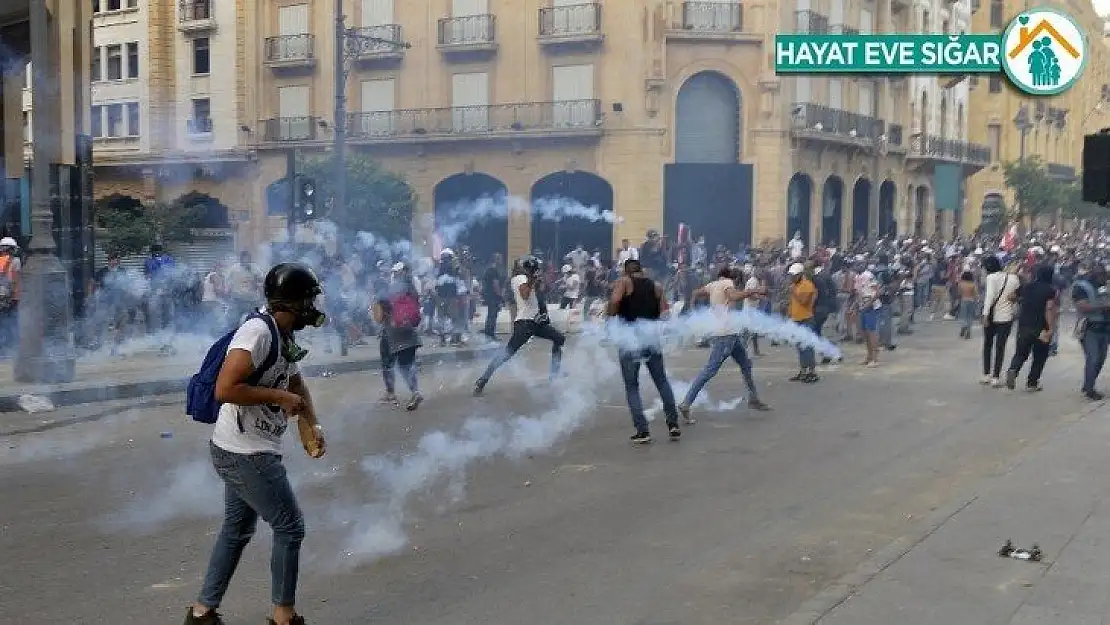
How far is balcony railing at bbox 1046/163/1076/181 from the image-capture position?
6928 centimetres

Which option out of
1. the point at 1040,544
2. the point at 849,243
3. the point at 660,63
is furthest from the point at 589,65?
the point at 1040,544

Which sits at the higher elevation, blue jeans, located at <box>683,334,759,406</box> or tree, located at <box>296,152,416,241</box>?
tree, located at <box>296,152,416,241</box>

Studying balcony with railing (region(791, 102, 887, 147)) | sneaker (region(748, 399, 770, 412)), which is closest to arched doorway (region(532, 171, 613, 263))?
balcony with railing (region(791, 102, 887, 147))

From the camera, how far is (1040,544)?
6.85 meters

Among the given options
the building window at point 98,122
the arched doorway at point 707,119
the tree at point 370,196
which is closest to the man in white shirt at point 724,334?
the building window at point 98,122

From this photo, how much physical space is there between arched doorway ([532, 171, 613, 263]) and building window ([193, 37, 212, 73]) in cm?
1258

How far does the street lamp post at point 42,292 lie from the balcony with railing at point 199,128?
11.1 meters

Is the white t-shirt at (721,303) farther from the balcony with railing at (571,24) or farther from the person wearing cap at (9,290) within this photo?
the balcony with railing at (571,24)

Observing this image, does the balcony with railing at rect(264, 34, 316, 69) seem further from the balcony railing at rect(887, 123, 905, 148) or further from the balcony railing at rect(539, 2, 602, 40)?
the balcony railing at rect(887, 123, 905, 148)

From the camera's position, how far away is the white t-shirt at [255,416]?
16.0 feet

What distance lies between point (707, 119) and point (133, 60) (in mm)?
17926

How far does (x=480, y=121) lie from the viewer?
36.2m

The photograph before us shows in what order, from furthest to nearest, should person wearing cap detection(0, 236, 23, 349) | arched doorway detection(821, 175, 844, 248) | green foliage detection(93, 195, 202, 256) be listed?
arched doorway detection(821, 175, 844, 248) < green foliage detection(93, 195, 202, 256) < person wearing cap detection(0, 236, 23, 349)

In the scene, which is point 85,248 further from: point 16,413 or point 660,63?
point 660,63
